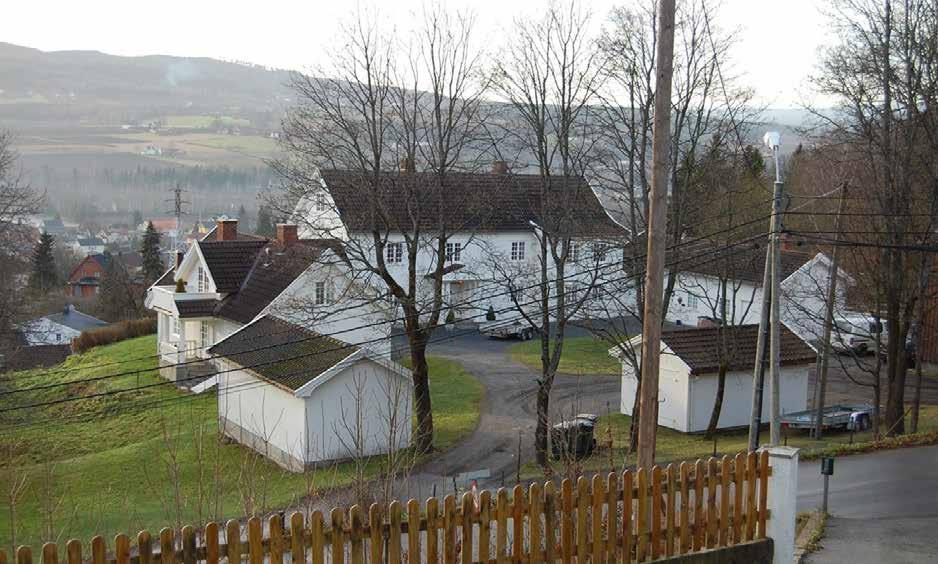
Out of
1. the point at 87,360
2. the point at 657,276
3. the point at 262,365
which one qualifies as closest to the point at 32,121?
the point at 87,360

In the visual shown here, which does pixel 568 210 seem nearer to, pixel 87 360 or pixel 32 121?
pixel 87 360

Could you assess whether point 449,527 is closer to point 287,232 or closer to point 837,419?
point 837,419

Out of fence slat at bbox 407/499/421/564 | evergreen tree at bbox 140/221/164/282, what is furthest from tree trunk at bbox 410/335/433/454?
evergreen tree at bbox 140/221/164/282

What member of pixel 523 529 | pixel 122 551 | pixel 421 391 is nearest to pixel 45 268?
pixel 421 391

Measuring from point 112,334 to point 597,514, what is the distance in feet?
146

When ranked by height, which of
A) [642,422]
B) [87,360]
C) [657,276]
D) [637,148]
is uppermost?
[637,148]

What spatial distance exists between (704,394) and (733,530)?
64.2ft

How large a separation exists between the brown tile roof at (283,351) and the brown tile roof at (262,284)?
4.56 meters

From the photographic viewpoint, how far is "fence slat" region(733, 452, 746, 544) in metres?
10.3

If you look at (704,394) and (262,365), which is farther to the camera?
(704,394)

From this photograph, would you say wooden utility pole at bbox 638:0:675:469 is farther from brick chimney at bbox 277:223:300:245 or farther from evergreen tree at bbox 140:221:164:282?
evergreen tree at bbox 140:221:164:282

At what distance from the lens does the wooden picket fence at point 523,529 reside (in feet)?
25.1

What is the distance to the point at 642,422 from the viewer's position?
10586 mm

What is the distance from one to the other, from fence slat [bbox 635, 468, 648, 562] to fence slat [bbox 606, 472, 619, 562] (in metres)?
0.23
